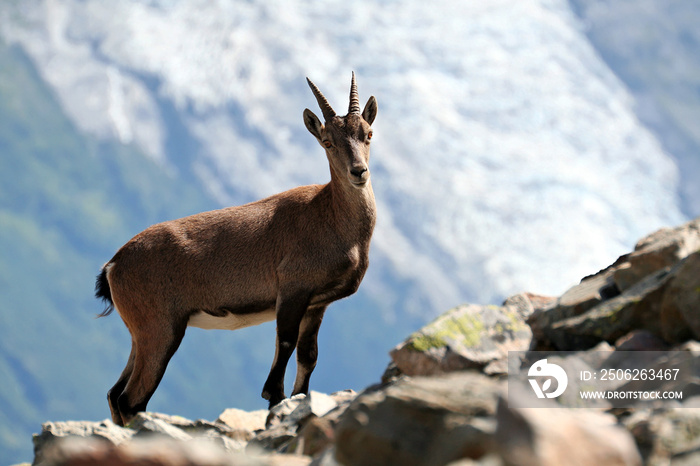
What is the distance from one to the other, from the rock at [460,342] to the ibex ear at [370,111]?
401 centimetres

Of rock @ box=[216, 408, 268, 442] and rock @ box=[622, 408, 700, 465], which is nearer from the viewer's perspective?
rock @ box=[622, 408, 700, 465]

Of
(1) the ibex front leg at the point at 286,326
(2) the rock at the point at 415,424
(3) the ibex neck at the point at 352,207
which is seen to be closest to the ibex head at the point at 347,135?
(3) the ibex neck at the point at 352,207

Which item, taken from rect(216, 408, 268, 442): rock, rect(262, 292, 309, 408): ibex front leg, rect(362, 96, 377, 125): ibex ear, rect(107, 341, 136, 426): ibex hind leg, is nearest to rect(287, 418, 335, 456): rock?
rect(216, 408, 268, 442): rock

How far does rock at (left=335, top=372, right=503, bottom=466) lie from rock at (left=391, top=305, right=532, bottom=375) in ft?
4.69

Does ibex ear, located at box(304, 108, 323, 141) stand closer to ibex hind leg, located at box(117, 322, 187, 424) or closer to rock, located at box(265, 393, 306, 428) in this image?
ibex hind leg, located at box(117, 322, 187, 424)

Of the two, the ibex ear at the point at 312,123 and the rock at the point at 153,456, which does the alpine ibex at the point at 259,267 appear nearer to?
the ibex ear at the point at 312,123

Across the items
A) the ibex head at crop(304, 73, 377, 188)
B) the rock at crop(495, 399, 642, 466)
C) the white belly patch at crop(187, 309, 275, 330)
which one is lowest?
the rock at crop(495, 399, 642, 466)

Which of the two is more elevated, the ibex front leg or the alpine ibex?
the alpine ibex

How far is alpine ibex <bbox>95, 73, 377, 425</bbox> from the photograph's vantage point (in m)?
8.67

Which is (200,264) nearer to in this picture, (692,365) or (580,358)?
(580,358)

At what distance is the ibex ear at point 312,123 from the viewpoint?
9.46 m

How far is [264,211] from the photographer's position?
9492mm

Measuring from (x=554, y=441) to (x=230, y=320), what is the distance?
22.9 feet

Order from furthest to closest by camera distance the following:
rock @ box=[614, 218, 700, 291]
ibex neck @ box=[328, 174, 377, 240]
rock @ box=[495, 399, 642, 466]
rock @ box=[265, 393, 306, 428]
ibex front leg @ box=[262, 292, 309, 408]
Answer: ibex neck @ box=[328, 174, 377, 240], ibex front leg @ box=[262, 292, 309, 408], rock @ box=[265, 393, 306, 428], rock @ box=[614, 218, 700, 291], rock @ box=[495, 399, 642, 466]
